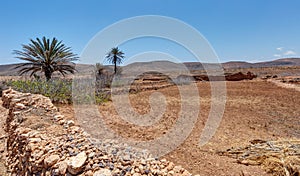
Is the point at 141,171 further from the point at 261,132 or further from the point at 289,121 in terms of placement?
the point at 289,121

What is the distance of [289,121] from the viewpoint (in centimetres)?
622

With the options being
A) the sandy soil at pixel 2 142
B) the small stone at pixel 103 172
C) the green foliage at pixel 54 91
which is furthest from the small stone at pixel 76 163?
the green foliage at pixel 54 91

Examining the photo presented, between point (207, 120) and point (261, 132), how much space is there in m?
1.31

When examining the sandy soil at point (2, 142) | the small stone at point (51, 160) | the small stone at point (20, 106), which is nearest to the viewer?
the small stone at point (51, 160)

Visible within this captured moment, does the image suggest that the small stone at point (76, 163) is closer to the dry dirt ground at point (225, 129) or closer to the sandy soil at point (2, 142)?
the dry dirt ground at point (225, 129)

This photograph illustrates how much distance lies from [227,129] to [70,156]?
150 inches

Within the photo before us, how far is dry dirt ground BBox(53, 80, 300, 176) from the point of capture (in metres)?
3.16

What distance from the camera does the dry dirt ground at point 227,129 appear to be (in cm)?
316

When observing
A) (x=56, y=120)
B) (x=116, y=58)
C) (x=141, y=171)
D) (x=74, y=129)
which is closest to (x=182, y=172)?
(x=141, y=171)

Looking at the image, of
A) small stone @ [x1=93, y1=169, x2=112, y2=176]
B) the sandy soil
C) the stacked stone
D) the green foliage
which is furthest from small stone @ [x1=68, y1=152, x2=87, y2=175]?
the green foliage

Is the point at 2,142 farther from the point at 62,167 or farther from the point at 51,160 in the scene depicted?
the point at 62,167

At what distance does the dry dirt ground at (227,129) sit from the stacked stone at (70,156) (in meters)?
0.78

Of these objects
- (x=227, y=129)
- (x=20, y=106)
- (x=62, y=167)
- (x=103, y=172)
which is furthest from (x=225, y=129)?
(x=20, y=106)

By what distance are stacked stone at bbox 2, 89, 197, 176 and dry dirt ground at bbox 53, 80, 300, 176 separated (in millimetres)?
785
